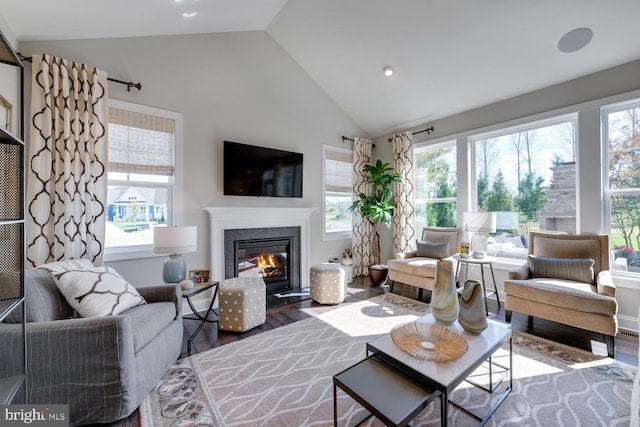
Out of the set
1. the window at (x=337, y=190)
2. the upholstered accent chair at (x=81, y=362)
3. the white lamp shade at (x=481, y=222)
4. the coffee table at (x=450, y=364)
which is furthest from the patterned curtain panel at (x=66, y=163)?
the white lamp shade at (x=481, y=222)

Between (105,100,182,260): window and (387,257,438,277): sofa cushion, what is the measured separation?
116 inches

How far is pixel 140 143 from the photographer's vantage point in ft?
9.41

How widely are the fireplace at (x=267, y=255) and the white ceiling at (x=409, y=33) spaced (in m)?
2.39

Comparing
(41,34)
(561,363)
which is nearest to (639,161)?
(561,363)

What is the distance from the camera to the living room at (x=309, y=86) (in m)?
2.66

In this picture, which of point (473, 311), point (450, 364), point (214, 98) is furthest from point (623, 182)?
point (214, 98)

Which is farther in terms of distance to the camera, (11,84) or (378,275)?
(378,275)

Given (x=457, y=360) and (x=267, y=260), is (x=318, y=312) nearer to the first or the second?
(x=267, y=260)

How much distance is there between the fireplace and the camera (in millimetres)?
3461

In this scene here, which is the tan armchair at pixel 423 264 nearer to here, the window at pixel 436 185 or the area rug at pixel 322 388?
the window at pixel 436 185

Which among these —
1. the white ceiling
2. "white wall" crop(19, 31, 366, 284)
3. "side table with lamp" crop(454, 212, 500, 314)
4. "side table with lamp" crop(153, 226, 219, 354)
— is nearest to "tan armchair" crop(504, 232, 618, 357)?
"side table with lamp" crop(454, 212, 500, 314)

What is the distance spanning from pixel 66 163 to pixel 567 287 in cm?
467

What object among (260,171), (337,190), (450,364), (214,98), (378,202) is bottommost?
(450,364)

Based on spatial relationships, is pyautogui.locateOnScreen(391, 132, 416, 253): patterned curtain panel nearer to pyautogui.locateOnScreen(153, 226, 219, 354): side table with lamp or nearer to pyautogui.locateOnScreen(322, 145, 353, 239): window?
pyautogui.locateOnScreen(322, 145, 353, 239): window
